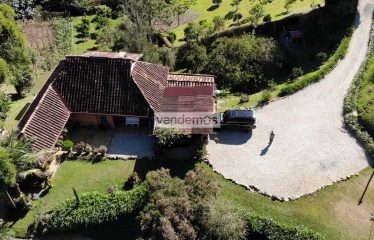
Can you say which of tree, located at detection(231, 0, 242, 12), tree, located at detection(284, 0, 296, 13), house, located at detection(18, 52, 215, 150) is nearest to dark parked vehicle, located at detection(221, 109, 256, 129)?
house, located at detection(18, 52, 215, 150)

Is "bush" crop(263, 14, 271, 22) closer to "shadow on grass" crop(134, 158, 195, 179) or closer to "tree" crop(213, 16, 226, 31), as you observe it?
"tree" crop(213, 16, 226, 31)

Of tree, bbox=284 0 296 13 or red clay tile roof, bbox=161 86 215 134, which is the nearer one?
red clay tile roof, bbox=161 86 215 134

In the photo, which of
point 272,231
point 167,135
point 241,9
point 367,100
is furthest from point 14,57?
point 367,100

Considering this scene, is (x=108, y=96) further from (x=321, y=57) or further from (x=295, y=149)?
(x=321, y=57)

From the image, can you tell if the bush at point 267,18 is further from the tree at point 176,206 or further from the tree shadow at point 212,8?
the tree at point 176,206

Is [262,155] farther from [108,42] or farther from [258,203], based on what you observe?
[108,42]

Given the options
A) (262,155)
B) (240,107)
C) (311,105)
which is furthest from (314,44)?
(262,155)

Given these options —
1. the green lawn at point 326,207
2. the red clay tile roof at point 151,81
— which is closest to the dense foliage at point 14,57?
the red clay tile roof at point 151,81
